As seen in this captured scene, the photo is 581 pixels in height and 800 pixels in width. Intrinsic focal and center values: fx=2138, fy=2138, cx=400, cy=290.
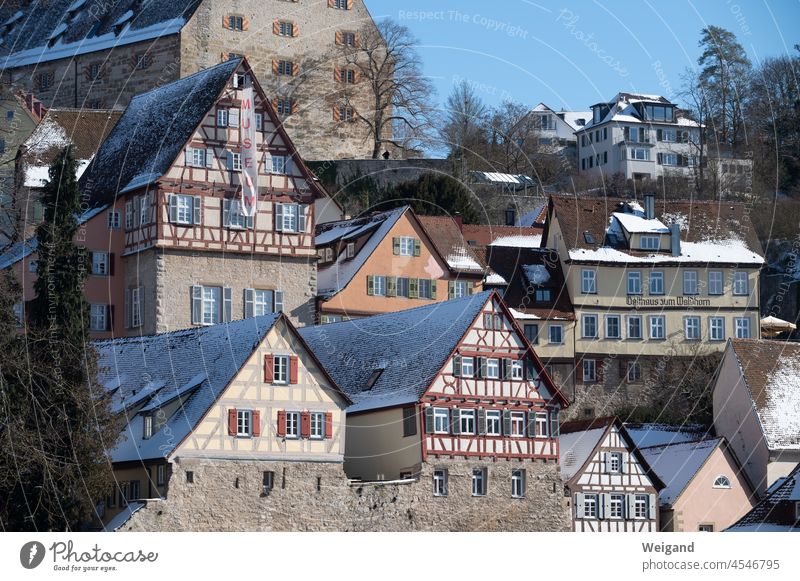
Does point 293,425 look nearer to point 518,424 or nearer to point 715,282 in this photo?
point 518,424

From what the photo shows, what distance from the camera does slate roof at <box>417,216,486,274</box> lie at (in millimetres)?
66312

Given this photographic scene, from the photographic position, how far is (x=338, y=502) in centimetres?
4916

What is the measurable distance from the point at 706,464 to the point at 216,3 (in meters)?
36.3

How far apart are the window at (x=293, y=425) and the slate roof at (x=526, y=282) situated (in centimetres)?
2008

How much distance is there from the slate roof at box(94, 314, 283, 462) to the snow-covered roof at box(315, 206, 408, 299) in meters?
10.7

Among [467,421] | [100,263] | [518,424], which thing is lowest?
[518,424]

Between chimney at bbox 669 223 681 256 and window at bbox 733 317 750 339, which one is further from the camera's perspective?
window at bbox 733 317 750 339

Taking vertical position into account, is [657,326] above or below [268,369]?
above

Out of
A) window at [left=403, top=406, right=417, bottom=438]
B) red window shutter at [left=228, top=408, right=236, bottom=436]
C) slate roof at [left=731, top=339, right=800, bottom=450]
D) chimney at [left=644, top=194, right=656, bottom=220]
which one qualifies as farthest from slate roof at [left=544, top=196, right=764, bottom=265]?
red window shutter at [left=228, top=408, right=236, bottom=436]

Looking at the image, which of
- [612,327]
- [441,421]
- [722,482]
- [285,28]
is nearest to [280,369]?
[441,421]

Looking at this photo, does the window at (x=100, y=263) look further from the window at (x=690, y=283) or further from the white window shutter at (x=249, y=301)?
the window at (x=690, y=283)

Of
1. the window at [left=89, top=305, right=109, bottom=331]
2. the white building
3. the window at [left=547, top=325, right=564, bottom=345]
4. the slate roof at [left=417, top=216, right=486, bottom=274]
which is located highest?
the white building

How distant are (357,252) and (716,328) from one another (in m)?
13.7

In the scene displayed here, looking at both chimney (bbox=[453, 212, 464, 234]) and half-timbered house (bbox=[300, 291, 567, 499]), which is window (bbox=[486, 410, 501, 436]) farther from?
chimney (bbox=[453, 212, 464, 234])
